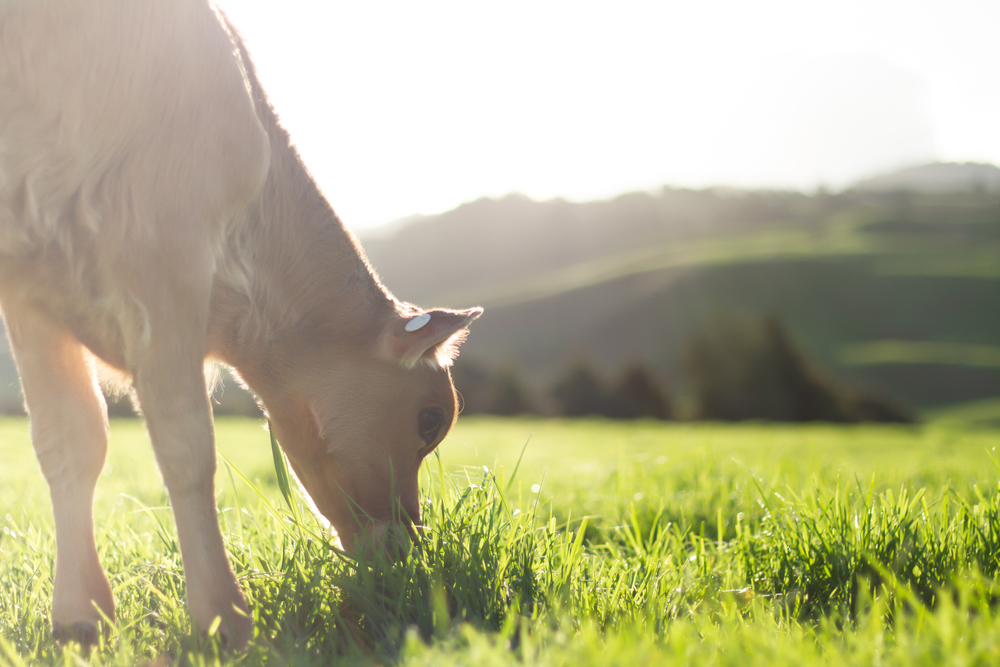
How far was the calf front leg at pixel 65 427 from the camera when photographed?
250 centimetres

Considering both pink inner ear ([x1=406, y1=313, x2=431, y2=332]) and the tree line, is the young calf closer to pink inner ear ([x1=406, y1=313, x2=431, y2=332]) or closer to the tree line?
pink inner ear ([x1=406, y1=313, x2=431, y2=332])

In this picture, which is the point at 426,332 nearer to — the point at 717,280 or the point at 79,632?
the point at 79,632

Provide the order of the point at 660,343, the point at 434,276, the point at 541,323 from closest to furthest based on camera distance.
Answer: the point at 660,343, the point at 541,323, the point at 434,276

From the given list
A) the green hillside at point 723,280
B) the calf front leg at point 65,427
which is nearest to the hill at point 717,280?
the green hillside at point 723,280

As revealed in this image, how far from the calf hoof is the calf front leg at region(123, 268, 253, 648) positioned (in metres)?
0.50

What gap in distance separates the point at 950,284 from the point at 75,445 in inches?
3124

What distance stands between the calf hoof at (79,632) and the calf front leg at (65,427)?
A: 0.35 ft

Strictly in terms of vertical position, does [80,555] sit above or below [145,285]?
below

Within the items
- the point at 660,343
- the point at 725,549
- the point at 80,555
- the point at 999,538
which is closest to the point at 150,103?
the point at 80,555

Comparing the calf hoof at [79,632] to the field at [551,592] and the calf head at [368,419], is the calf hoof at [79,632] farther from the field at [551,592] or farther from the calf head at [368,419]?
the calf head at [368,419]

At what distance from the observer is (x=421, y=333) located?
277 centimetres

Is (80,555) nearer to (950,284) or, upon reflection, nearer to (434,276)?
(950,284)

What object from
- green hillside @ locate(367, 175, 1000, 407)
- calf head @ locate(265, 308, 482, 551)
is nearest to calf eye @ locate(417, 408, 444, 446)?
calf head @ locate(265, 308, 482, 551)

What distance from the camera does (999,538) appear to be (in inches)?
98.8
